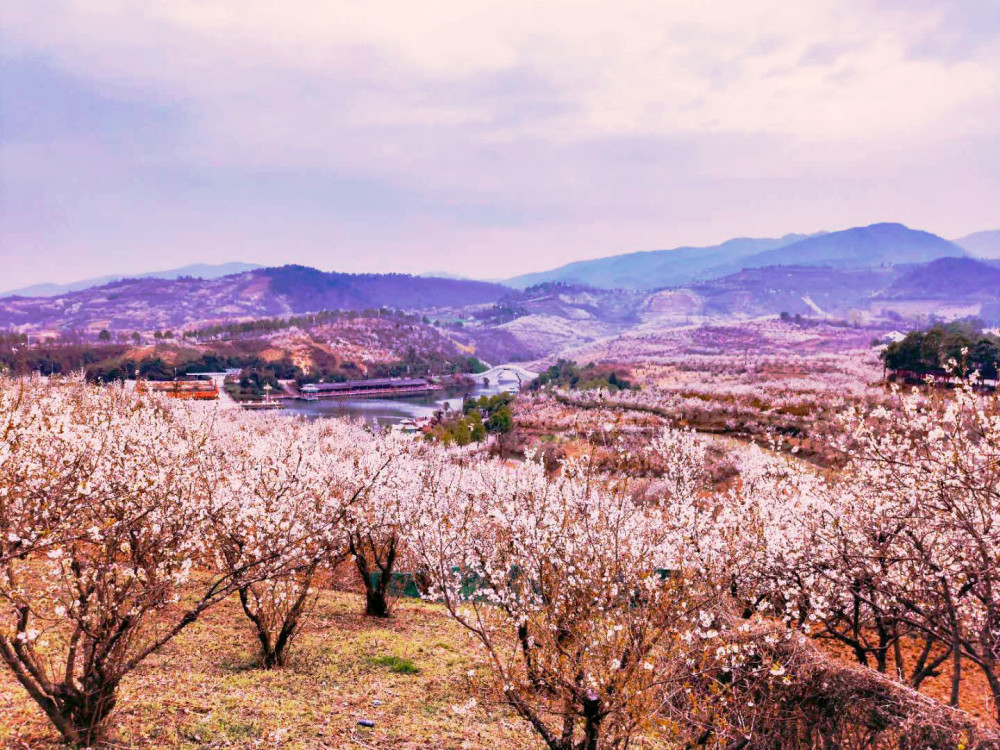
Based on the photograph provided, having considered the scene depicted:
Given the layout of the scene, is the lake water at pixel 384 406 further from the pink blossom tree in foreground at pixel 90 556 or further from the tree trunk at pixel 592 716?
the tree trunk at pixel 592 716

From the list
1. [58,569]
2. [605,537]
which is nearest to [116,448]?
[58,569]

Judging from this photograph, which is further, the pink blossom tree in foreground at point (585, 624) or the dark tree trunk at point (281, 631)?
the dark tree trunk at point (281, 631)

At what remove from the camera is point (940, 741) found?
7227 millimetres

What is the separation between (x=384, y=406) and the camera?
136 metres

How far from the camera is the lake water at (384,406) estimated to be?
374 ft

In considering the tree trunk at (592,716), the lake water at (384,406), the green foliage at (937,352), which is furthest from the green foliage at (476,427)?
the tree trunk at (592,716)

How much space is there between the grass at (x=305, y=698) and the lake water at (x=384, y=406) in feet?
298

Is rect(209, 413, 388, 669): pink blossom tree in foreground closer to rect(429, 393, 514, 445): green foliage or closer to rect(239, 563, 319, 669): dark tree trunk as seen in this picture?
rect(239, 563, 319, 669): dark tree trunk

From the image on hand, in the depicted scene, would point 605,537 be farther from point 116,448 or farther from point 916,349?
point 916,349

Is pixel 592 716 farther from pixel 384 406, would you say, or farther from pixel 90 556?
pixel 384 406

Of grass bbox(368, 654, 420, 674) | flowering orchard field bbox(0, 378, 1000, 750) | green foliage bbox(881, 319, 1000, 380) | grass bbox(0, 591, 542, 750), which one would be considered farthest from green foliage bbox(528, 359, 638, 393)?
grass bbox(368, 654, 420, 674)

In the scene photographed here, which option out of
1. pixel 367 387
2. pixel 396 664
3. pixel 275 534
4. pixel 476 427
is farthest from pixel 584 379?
pixel 275 534

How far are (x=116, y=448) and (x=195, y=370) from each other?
491 ft

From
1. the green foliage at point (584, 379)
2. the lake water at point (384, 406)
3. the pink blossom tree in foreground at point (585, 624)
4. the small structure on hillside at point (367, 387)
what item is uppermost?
the pink blossom tree in foreground at point (585, 624)
